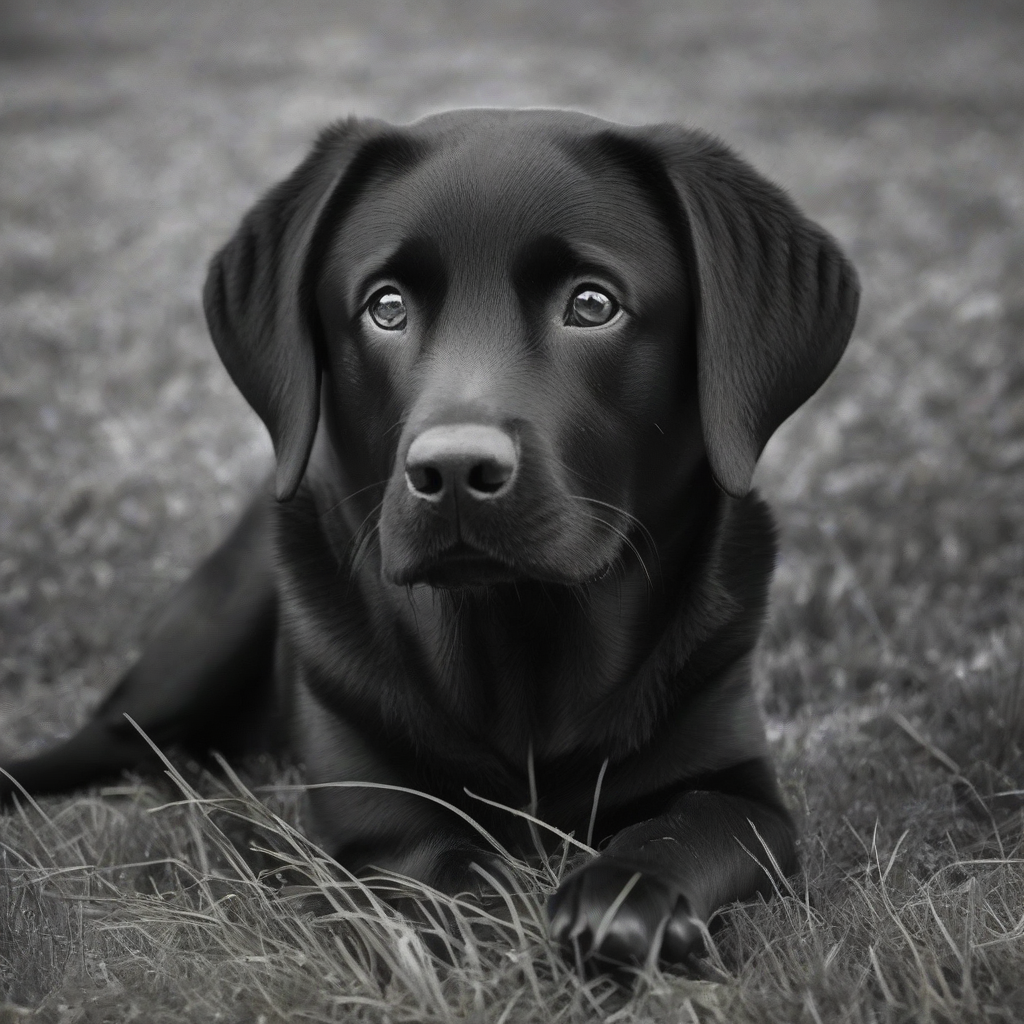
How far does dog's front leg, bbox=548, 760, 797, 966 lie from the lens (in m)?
2.05

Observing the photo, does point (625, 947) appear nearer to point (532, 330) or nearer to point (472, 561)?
point (472, 561)

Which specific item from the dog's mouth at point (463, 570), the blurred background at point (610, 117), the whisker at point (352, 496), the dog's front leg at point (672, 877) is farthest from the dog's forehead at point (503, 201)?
the blurred background at point (610, 117)

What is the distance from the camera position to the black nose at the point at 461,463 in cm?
215

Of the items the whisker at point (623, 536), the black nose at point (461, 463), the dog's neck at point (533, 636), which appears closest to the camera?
the black nose at point (461, 463)

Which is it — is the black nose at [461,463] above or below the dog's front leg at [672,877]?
above

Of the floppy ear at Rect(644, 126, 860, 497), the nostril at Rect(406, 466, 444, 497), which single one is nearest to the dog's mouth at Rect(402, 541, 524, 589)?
the nostril at Rect(406, 466, 444, 497)

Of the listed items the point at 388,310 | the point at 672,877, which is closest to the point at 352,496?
the point at 388,310

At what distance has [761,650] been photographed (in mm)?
4164

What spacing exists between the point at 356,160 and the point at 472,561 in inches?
37.4

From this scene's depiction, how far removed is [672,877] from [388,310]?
1.17m

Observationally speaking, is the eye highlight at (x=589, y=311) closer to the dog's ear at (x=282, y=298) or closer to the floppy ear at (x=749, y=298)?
the floppy ear at (x=749, y=298)

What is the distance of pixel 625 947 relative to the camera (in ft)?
6.69

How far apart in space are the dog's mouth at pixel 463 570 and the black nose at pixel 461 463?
0.12 meters

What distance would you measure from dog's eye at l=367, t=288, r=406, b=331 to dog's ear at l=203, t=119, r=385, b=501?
7.1 inches
